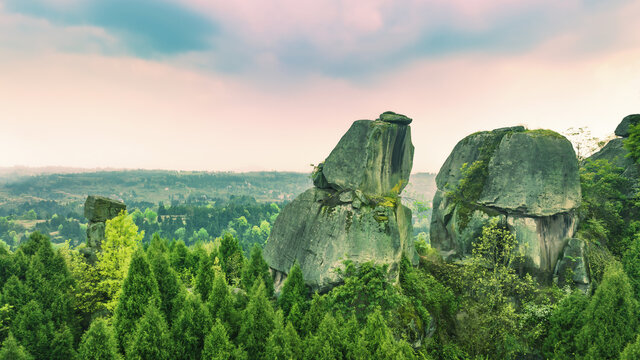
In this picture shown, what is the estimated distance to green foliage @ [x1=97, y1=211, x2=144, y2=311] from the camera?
887 inches

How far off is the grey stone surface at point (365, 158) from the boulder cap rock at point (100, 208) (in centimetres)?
1772

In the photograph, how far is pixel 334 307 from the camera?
1994 centimetres

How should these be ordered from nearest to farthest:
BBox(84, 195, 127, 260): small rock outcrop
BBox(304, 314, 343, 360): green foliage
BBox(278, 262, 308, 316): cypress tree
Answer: BBox(304, 314, 343, 360): green foliage, BBox(278, 262, 308, 316): cypress tree, BBox(84, 195, 127, 260): small rock outcrop

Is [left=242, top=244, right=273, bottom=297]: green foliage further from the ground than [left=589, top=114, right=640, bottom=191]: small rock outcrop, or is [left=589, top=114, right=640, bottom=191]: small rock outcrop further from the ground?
[left=589, top=114, right=640, bottom=191]: small rock outcrop

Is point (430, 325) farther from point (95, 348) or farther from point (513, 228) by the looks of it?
point (95, 348)

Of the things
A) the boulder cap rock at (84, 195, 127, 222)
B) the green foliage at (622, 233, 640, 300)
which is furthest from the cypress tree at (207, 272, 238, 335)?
the green foliage at (622, 233, 640, 300)

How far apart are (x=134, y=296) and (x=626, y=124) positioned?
4641cm

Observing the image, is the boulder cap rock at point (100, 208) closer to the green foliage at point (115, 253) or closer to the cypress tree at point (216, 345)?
the green foliage at point (115, 253)

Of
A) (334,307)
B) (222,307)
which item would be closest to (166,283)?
(222,307)

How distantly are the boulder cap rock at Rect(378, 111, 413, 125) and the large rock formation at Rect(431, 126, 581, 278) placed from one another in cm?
964

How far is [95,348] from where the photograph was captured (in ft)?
42.1

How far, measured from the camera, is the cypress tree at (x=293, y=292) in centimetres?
2117

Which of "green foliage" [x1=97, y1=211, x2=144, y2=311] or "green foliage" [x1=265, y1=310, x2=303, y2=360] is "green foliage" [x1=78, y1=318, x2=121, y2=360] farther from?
"green foliage" [x1=97, y1=211, x2=144, y2=311]

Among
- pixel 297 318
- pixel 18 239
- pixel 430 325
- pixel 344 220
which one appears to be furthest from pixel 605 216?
→ pixel 18 239
